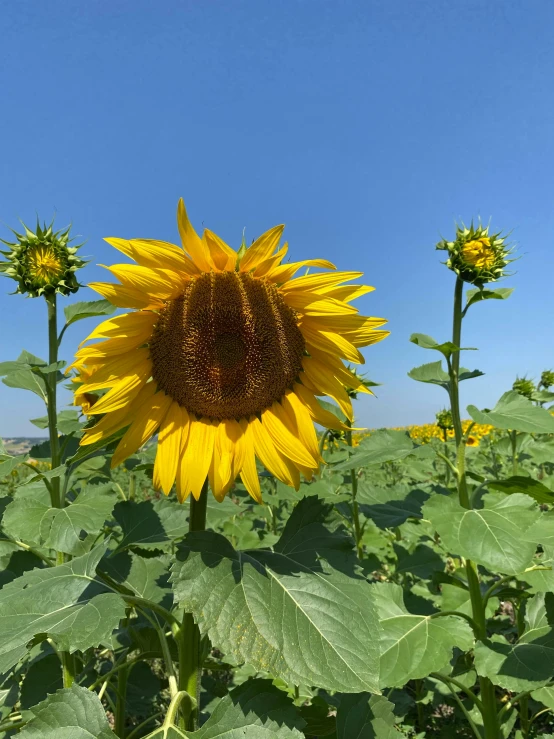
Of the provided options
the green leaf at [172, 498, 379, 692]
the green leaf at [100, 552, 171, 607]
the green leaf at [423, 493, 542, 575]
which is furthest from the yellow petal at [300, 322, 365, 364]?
the green leaf at [100, 552, 171, 607]

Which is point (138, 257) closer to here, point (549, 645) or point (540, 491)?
point (540, 491)

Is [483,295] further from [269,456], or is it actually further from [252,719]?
[252,719]

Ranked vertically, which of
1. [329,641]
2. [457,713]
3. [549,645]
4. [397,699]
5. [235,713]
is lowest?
[457,713]

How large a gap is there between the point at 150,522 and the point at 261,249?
3.87 ft

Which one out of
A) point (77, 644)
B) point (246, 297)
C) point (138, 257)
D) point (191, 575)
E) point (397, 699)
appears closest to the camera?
point (77, 644)


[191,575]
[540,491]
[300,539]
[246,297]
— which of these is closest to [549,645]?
[540,491]

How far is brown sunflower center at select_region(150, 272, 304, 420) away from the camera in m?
1.56

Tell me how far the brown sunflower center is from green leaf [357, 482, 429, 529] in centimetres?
97

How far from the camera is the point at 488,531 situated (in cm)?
184

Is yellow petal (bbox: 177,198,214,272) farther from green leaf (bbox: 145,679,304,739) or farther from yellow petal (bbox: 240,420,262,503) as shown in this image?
green leaf (bbox: 145,679,304,739)

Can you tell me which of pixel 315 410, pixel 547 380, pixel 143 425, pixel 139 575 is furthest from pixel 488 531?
pixel 547 380

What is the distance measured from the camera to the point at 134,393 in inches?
62.2

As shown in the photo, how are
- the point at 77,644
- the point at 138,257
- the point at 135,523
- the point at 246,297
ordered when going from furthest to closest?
the point at 135,523
the point at 246,297
the point at 138,257
the point at 77,644

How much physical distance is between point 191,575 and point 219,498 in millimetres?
257
